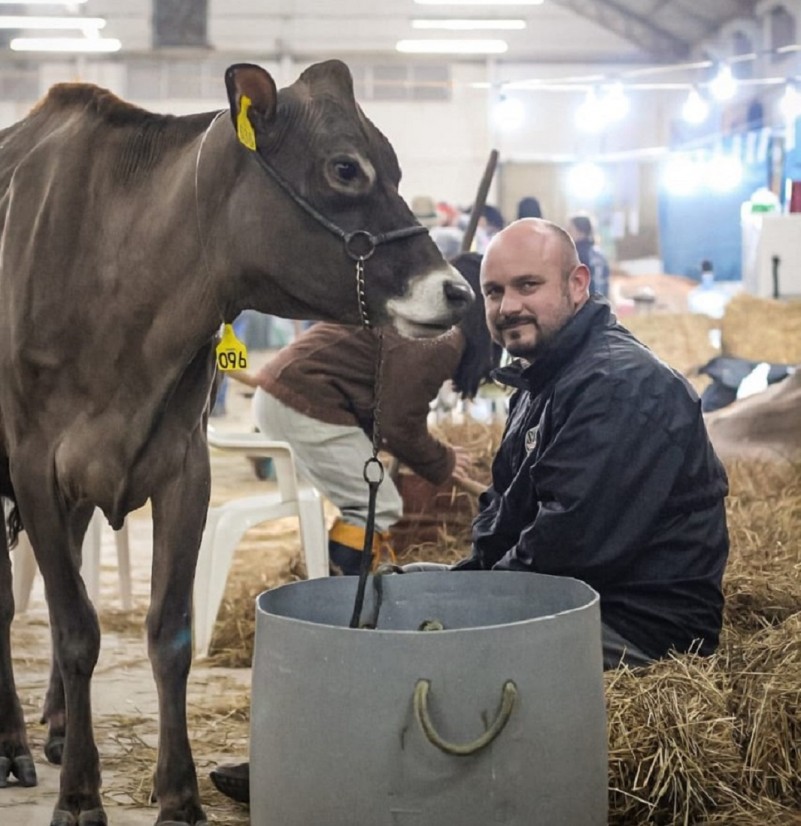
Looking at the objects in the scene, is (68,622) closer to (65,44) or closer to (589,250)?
(589,250)

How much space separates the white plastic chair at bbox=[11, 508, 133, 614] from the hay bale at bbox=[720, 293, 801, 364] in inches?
153


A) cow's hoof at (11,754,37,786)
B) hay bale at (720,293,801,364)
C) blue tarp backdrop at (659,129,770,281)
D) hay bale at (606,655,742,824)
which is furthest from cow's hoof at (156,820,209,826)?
blue tarp backdrop at (659,129,770,281)

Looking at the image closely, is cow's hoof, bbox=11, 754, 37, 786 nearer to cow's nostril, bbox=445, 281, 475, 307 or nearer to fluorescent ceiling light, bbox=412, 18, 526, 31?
cow's nostril, bbox=445, 281, 475, 307

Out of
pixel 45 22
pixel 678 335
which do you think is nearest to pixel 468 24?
pixel 45 22

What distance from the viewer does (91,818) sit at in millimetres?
2793

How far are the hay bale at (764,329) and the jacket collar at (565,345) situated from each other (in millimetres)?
4925

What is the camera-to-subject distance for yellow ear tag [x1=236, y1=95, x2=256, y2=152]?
106 inches

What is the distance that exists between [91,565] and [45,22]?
16.5 m

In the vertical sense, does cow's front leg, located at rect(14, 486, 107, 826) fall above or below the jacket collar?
below

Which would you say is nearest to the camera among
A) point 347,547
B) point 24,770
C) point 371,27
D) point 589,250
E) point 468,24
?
point 24,770

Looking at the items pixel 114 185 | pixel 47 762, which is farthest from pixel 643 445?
pixel 47 762

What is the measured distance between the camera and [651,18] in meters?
Answer: 20.2

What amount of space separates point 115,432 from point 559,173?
1642 centimetres

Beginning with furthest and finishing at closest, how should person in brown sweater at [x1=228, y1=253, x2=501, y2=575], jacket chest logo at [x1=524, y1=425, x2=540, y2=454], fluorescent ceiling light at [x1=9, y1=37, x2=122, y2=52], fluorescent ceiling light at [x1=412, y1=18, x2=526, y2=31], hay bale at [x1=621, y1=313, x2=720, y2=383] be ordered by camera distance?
fluorescent ceiling light at [x1=412, y1=18, x2=526, y2=31] < fluorescent ceiling light at [x1=9, y1=37, x2=122, y2=52] < hay bale at [x1=621, y1=313, x2=720, y2=383] < person in brown sweater at [x1=228, y1=253, x2=501, y2=575] < jacket chest logo at [x1=524, y1=425, x2=540, y2=454]
